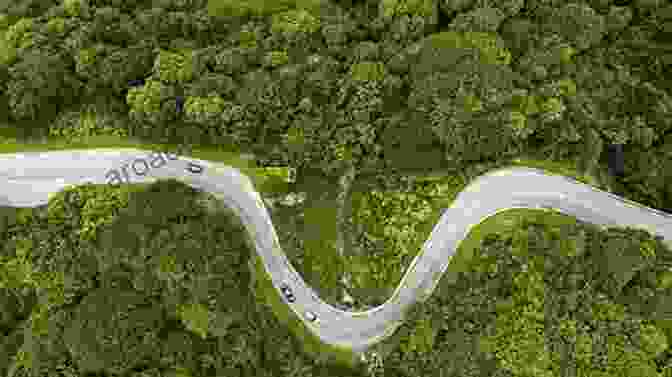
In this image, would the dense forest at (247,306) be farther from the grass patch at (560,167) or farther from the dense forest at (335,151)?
the grass patch at (560,167)

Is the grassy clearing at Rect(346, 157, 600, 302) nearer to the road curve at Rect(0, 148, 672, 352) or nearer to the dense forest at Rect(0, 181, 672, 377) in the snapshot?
the road curve at Rect(0, 148, 672, 352)

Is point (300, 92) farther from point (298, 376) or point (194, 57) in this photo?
point (298, 376)

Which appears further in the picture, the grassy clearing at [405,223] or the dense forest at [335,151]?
the grassy clearing at [405,223]

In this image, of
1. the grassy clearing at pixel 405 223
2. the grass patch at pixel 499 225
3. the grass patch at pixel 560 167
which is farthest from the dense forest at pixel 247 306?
the grass patch at pixel 560 167

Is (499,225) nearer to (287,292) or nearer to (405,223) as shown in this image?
(405,223)

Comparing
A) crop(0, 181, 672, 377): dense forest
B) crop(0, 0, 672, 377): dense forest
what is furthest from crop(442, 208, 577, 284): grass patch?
crop(0, 0, 672, 377): dense forest

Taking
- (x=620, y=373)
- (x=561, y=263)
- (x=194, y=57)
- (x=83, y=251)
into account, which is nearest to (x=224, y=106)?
(x=194, y=57)
